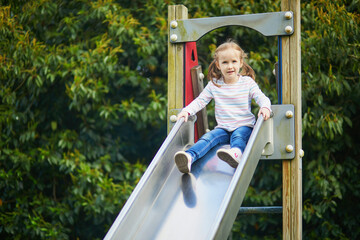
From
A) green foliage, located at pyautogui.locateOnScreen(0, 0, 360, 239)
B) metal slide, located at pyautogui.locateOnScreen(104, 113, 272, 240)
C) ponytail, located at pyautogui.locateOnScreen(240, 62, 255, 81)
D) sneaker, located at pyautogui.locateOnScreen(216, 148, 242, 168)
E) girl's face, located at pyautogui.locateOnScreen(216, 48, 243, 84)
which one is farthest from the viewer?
green foliage, located at pyautogui.locateOnScreen(0, 0, 360, 239)

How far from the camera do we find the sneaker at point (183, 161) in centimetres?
329

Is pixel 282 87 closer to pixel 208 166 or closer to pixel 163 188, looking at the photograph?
pixel 208 166

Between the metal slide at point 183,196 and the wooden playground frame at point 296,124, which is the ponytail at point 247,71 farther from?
the metal slide at point 183,196

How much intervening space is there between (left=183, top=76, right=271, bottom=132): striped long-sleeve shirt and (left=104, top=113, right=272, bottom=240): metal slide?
0.67 ft

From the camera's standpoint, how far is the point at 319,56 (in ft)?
17.6

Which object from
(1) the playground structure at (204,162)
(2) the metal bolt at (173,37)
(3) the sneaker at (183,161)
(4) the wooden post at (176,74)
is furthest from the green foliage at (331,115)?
(3) the sneaker at (183,161)

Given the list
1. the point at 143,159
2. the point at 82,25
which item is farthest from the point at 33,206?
the point at 82,25

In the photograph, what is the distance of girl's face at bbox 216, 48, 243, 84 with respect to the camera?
3668 millimetres

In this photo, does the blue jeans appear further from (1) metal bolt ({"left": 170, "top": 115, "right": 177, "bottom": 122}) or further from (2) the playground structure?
(1) metal bolt ({"left": 170, "top": 115, "right": 177, "bottom": 122})

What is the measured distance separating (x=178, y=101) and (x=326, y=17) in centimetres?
209

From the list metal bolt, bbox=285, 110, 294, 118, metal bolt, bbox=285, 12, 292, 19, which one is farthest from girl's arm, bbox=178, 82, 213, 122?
metal bolt, bbox=285, 12, 292, 19

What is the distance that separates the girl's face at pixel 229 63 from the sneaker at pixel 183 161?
710mm

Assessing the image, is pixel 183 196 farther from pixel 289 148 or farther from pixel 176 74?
pixel 176 74

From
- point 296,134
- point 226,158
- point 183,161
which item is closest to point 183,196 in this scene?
point 183,161
